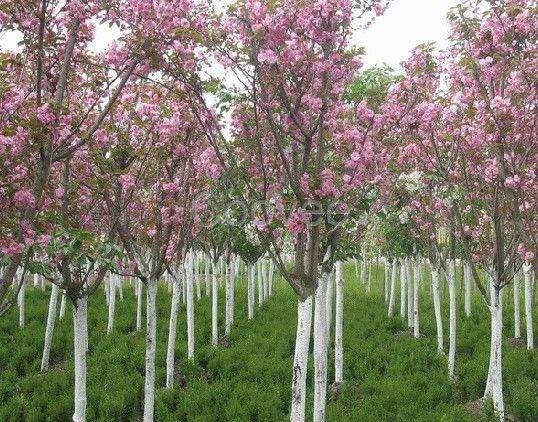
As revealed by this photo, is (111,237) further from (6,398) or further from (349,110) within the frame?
(6,398)

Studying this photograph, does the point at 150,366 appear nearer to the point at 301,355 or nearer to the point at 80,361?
the point at 80,361

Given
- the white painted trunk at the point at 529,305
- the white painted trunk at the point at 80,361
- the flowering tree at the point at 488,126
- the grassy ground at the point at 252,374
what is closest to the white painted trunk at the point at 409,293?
the grassy ground at the point at 252,374

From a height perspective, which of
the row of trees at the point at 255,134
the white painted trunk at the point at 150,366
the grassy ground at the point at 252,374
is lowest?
the grassy ground at the point at 252,374

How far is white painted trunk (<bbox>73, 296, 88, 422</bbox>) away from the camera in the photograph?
21.8 feet

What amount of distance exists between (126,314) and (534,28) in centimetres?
1357

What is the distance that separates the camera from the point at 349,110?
6.23m

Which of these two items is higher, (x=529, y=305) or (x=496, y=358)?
(x=529, y=305)

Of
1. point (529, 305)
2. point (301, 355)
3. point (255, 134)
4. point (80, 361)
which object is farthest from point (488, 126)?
point (529, 305)

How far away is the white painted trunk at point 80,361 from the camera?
6.66 meters

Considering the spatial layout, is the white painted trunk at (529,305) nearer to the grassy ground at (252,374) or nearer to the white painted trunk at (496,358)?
the grassy ground at (252,374)

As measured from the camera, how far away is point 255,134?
19.2 ft

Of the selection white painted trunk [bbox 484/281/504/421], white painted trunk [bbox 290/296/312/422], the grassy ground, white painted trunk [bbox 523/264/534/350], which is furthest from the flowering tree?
white painted trunk [bbox 523/264/534/350]

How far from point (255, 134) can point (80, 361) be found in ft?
13.5

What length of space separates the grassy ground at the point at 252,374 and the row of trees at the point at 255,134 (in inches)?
45.6
